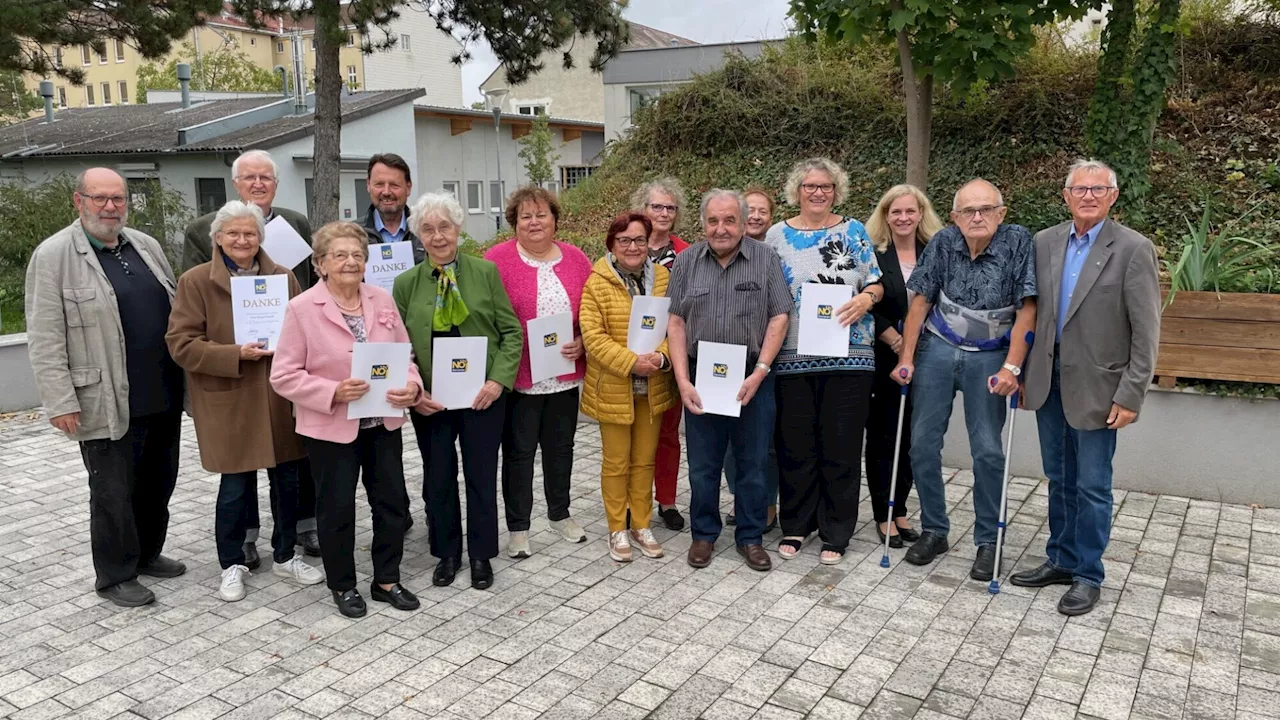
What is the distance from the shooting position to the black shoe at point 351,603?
177 inches

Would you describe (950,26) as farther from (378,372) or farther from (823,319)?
(378,372)

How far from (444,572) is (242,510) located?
105cm

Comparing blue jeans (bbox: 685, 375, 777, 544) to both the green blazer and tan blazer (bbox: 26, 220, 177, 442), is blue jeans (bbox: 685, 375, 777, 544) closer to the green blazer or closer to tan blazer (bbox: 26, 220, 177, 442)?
the green blazer

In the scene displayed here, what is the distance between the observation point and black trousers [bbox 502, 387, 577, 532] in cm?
506

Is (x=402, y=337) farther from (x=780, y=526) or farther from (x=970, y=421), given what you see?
(x=970, y=421)

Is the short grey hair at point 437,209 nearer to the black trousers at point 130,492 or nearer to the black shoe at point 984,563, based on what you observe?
the black trousers at point 130,492

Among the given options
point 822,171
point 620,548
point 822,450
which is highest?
point 822,171

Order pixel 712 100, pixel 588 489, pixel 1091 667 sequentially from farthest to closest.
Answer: pixel 712 100 < pixel 588 489 < pixel 1091 667

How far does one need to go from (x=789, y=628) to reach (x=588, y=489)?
2498mm

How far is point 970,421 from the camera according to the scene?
487cm

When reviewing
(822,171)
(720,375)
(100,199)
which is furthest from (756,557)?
(100,199)

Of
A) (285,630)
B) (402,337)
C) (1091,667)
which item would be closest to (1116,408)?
(1091,667)

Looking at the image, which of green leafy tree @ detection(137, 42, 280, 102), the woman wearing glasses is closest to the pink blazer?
the woman wearing glasses

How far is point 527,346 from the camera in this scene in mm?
4934
